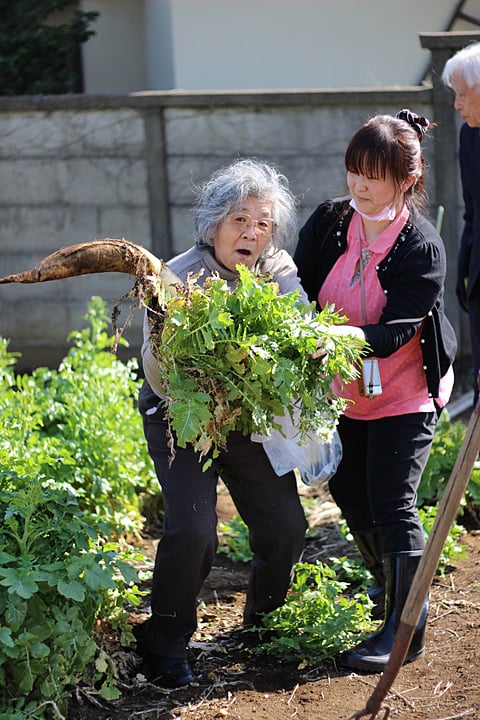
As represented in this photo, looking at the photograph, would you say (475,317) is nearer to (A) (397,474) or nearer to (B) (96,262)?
(A) (397,474)

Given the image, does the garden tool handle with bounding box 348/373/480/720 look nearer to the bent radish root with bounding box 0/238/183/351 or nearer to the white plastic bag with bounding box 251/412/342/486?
the white plastic bag with bounding box 251/412/342/486

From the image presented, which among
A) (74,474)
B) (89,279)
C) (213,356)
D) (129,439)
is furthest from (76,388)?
(89,279)

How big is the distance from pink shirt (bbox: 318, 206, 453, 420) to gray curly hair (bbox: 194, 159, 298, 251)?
0.79 ft

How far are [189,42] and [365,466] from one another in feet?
21.0

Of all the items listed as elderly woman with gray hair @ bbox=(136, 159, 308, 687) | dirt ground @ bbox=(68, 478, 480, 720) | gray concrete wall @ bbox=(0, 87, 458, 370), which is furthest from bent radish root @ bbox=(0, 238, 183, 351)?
gray concrete wall @ bbox=(0, 87, 458, 370)

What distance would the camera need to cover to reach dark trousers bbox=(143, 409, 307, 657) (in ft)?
10.9

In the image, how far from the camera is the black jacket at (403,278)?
11.0ft

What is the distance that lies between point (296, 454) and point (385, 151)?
1021 mm

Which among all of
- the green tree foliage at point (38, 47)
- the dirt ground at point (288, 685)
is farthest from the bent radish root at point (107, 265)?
the green tree foliage at point (38, 47)

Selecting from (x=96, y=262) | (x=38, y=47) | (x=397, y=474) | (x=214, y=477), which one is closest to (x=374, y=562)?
(x=397, y=474)

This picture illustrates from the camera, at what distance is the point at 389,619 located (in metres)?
3.46

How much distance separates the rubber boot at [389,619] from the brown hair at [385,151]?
1235 mm

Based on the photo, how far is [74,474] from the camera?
4160mm

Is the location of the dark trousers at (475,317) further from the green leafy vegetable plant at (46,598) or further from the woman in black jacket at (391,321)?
the green leafy vegetable plant at (46,598)
